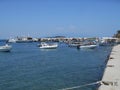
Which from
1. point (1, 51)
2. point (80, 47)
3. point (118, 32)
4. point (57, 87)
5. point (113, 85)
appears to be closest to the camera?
point (113, 85)

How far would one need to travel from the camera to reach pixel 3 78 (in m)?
27.8

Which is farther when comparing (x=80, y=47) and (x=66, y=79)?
(x=80, y=47)

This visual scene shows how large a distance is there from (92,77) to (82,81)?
8.08 feet

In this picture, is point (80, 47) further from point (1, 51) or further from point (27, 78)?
point (27, 78)

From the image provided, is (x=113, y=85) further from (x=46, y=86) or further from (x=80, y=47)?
(x=80, y=47)

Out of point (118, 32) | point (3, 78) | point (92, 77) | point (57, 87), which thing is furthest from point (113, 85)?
point (118, 32)

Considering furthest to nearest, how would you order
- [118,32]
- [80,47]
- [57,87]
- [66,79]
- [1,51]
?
[118,32] → [80,47] → [1,51] → [66,79] → [57,87]

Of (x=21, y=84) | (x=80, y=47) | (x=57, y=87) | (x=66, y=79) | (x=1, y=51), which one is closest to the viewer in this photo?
(x=57, y=87)

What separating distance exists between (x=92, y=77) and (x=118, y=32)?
146775 millimetres

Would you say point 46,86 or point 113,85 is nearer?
point 113,85

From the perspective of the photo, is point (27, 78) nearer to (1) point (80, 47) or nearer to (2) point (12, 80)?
(2) point (12, 80)

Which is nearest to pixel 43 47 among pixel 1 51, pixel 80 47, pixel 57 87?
pixel 80 47

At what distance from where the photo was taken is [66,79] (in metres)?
26.2

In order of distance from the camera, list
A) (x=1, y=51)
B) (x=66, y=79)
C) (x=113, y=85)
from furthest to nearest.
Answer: (x=1, y=51)
(x=66, y=79)
(x=113, y=85)
